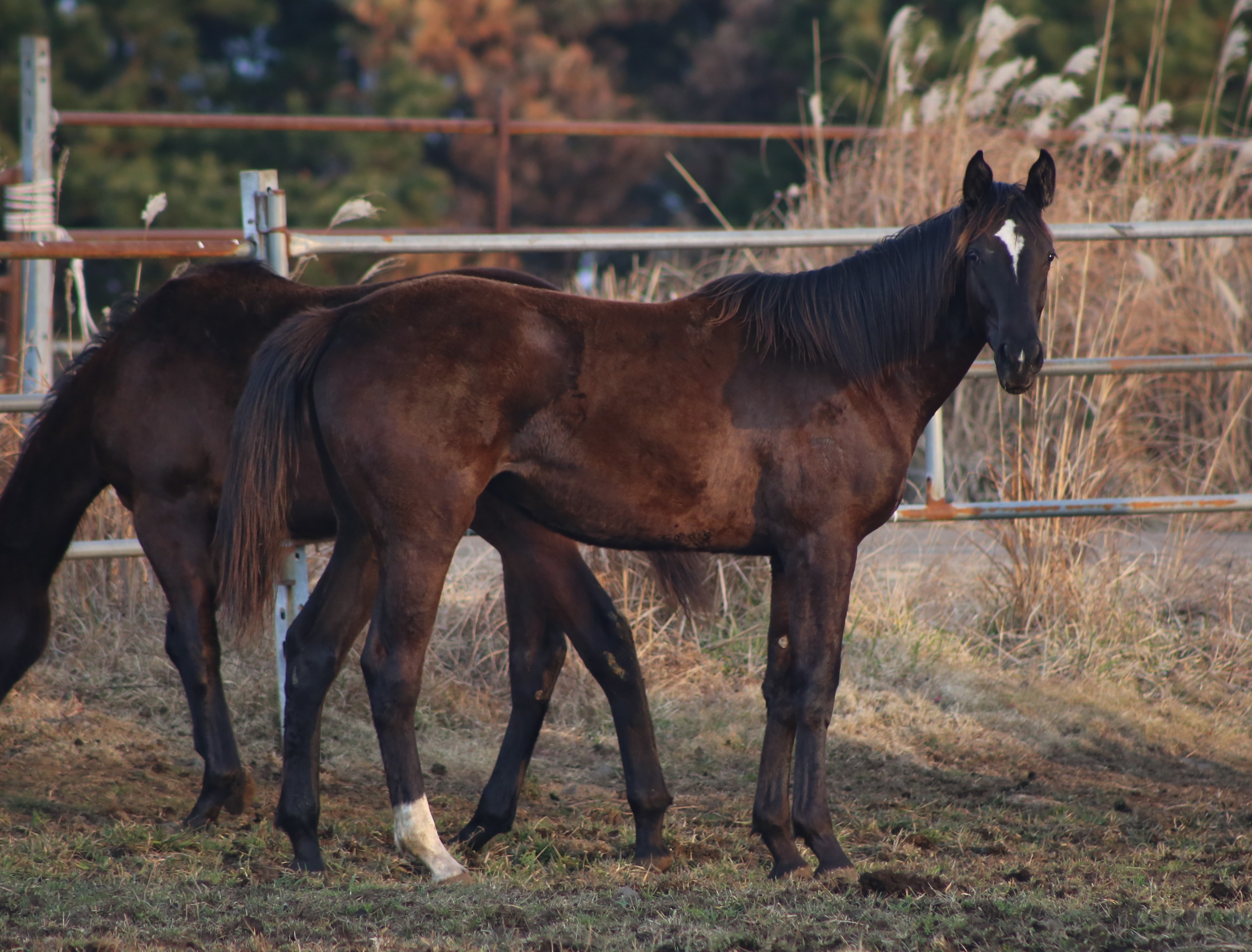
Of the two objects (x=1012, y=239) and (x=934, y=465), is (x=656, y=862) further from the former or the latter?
(x=934, y=465)

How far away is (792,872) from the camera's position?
339 cm

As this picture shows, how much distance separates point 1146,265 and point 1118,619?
1.55 metres

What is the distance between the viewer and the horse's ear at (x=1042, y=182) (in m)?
3.53

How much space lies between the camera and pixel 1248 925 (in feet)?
9.36

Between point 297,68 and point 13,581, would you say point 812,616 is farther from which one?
point 297,68

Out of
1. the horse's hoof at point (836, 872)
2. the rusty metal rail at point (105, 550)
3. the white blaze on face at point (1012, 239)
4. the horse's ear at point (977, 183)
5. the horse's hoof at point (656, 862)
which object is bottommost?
the horse's hoof at point (656, 862)

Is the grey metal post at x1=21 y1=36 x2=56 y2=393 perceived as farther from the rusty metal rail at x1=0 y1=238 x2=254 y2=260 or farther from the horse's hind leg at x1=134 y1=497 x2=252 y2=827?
the horse's hind leg at x1=134 y1=497 x2=252 y2=827

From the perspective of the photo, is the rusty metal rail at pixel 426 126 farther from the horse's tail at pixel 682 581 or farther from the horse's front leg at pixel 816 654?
the horse's front leg at pixel 816 654

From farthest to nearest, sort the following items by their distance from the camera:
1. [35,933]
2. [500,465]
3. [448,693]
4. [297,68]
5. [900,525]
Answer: [297,68] → [900,525] → [448,693] → [500,465] → [35,933]

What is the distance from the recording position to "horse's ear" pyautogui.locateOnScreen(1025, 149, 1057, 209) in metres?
3.53

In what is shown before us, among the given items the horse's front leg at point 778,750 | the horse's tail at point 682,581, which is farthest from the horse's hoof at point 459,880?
the horse's tail at point 682,581

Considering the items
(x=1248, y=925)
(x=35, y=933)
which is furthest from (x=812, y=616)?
(x=35, y=933)

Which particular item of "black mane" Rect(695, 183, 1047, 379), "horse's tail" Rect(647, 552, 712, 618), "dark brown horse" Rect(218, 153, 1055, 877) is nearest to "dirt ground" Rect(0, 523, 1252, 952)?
"dark brown horse" Rect(218, 153, 1055, 877)

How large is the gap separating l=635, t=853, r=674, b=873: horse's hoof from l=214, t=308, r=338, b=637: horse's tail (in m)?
1.22
